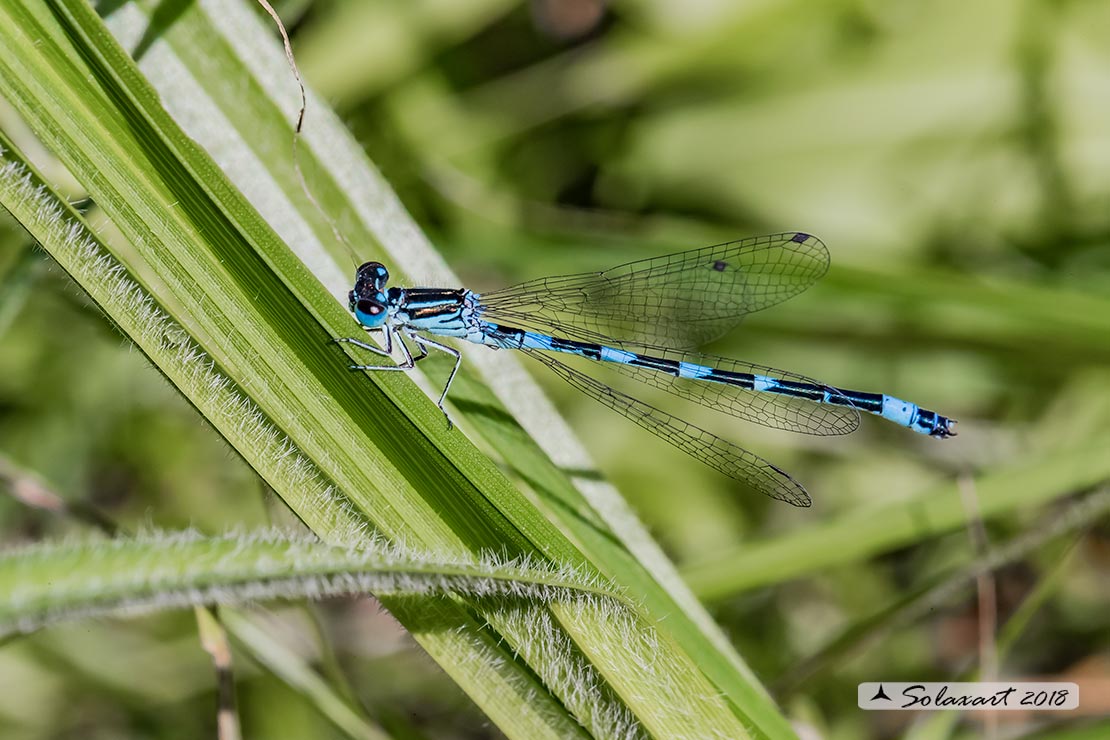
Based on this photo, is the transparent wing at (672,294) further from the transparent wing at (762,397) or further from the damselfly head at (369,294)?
the damselfly head at (369,294)

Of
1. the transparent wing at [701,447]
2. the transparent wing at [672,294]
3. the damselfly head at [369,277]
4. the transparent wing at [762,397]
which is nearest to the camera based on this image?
the damselfly head at [369,277]

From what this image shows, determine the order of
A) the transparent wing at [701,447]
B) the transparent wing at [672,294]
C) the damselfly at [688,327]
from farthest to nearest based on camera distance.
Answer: the transparent wing at [672,294]
the damselfly at [688,327]
the transparent wing at [701,447]

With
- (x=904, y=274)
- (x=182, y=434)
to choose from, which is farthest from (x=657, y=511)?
(x=182, y=434)

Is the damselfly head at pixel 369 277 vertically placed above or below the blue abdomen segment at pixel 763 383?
below

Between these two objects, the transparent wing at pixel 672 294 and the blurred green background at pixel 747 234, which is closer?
the transparent wing at pixel 672 294

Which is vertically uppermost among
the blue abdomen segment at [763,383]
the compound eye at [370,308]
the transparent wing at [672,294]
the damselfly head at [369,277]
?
the transparent wing at [672,294]

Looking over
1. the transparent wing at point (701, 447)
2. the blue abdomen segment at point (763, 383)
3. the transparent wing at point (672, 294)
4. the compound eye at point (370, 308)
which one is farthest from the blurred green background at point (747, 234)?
the compound eye at point (370, 308)

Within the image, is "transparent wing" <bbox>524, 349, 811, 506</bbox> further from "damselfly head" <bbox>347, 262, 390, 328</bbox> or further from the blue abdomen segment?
"damselfly head" <bbox>347, 262, 390, 328</bbox>

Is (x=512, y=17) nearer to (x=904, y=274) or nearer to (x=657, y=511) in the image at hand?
(x=904, y=274)
